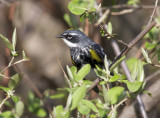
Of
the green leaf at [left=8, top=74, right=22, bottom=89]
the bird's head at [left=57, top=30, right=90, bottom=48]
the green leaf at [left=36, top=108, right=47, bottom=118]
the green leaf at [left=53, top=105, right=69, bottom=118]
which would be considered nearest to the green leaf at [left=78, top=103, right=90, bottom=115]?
the green leaf at [left=53, top=105, right=69, bottom=118]

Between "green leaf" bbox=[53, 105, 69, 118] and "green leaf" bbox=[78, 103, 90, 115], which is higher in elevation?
"green leaf" bbox=[53, 105, 69, 118]

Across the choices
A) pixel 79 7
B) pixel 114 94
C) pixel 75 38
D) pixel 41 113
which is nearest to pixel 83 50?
pixel 75 38

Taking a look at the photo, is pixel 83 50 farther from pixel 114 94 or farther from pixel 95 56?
pixel 114 94

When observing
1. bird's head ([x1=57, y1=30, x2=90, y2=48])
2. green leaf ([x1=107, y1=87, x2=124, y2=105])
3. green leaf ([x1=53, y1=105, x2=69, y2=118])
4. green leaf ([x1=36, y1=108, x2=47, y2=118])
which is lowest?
green leaf ([x1=36, y1=108, x2=47, y2=118])

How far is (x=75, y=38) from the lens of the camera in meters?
2.82

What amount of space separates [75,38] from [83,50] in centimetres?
16

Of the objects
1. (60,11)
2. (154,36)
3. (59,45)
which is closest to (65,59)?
(59,45)

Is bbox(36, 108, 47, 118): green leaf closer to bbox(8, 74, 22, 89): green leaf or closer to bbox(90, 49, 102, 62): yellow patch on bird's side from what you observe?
bbox(90, 49, 102, 62): yellow patch on bird's side

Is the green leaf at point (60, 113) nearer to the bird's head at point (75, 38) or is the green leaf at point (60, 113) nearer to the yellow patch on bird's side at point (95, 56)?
the yellow patch on bird's side at point (95, 56)

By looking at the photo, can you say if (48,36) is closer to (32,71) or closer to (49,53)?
(49,53)

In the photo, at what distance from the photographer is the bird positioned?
257cm

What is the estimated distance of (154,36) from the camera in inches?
93.0

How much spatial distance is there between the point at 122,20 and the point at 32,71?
1761 mm

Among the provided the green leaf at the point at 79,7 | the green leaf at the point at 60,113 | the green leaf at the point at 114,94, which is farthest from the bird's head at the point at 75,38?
the green leaf at the point at 60,113
